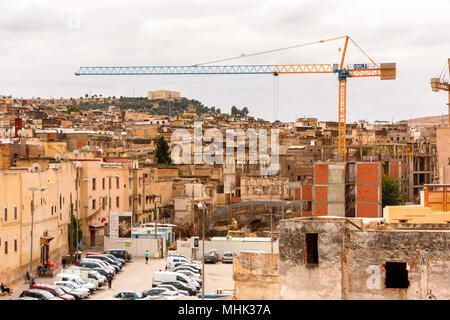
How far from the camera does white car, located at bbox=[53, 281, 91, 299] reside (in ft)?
102

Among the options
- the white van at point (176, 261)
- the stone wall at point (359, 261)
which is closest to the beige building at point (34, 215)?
the white van at point (176, 261)

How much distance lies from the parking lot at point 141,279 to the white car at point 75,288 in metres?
0.30

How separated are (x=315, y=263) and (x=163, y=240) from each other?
31616 mm

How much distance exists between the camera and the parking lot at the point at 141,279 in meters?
32.6

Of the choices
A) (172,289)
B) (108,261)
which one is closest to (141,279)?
(108,261)

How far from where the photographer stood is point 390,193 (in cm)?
6456

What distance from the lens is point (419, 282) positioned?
14641 millimetres

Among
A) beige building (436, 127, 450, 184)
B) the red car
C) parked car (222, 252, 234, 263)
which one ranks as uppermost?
beige building (436, 127, 450, 184)

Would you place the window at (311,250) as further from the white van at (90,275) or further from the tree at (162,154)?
the tree at (162,154)

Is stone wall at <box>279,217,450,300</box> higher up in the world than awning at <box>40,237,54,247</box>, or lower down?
higher up

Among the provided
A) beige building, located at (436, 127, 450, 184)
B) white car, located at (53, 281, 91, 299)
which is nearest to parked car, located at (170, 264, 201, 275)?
white car, located at (53, 281, 91, 299)

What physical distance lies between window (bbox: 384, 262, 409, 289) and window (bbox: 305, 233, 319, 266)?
57.8 inches

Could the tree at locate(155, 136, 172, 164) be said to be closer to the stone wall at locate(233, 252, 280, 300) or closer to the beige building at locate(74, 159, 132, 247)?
the beige building at locate(74, 159, 132, 247)
